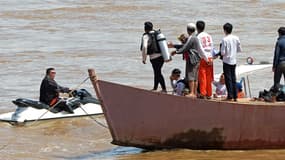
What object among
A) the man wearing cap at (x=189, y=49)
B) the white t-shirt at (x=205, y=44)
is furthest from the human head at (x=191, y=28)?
the white t-shirt at (x=205, y=44)

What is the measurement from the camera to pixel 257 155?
48.5ft

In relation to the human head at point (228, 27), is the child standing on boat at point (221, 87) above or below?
below

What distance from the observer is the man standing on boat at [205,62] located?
47.1ft

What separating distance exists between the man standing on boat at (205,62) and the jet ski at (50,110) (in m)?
4.33

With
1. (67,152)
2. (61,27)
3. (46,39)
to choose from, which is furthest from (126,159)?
(61,27)

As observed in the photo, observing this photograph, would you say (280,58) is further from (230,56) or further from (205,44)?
(205,44)

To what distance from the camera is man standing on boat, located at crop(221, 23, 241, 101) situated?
14.4m

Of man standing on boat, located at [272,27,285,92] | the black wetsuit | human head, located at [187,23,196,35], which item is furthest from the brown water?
human head, located at [187,23,196,35]

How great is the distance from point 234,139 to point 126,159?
5.62 feet

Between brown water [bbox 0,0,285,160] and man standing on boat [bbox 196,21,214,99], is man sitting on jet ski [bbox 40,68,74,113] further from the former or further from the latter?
man standing on boat [bbox 196,21,214,99]

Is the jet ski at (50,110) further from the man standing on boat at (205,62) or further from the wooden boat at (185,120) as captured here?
the man standing on boat at (205,62)

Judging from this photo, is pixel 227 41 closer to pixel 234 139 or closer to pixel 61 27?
pixel 234 139

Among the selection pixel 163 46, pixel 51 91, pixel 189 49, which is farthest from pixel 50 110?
pixel 189 49

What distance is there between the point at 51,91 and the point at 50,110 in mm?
497
